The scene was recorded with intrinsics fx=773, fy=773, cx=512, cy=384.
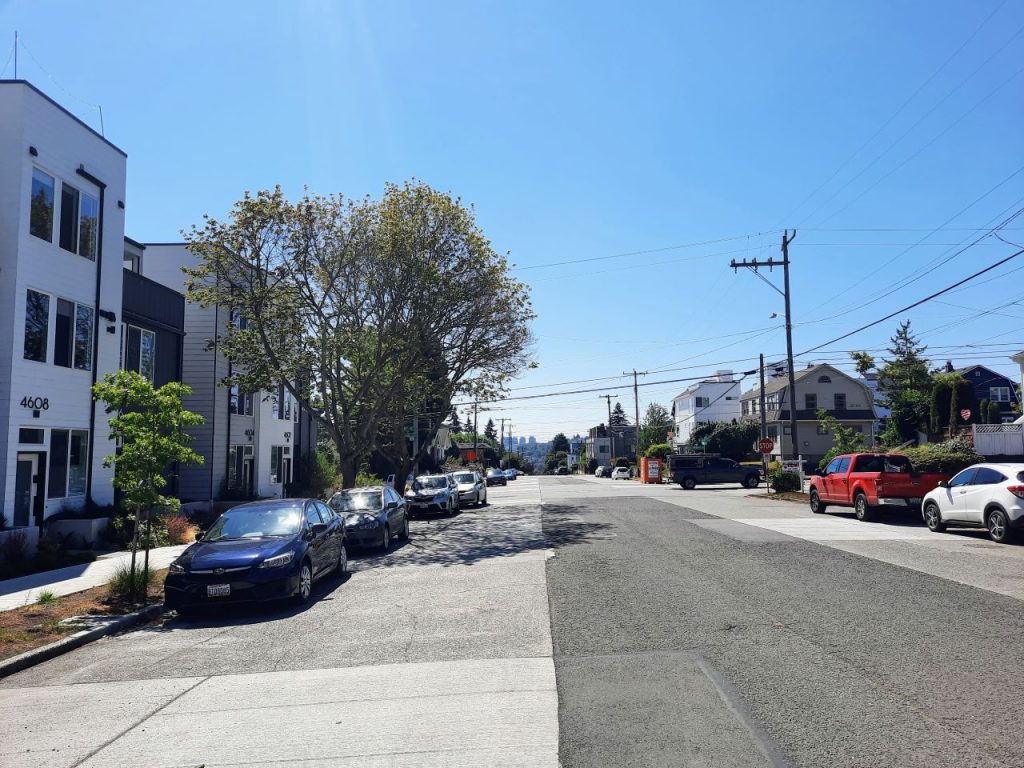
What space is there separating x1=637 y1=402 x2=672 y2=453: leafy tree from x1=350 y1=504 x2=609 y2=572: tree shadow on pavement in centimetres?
5391

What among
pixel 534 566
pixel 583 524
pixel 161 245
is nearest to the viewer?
pixel 534 566

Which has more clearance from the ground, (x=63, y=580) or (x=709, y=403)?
(x=709, y=403)

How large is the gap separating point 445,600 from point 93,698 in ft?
15.9

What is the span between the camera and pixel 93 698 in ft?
22.4

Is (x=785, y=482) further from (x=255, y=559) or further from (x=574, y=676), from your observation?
(x=574, y=676)

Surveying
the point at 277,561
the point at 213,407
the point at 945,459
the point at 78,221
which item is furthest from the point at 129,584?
the point at 945,459

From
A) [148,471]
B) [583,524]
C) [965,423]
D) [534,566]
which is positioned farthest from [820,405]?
[148,471]

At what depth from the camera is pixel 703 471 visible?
45.1 metres

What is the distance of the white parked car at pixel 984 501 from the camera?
15.0m

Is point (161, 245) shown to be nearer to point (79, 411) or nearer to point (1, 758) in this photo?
point (79, 411)

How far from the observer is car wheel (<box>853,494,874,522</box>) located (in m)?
20.7

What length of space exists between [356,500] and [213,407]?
42.0 ft

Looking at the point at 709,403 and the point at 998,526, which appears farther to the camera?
the point at 709,403

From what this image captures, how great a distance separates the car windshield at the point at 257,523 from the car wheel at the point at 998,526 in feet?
43.9
